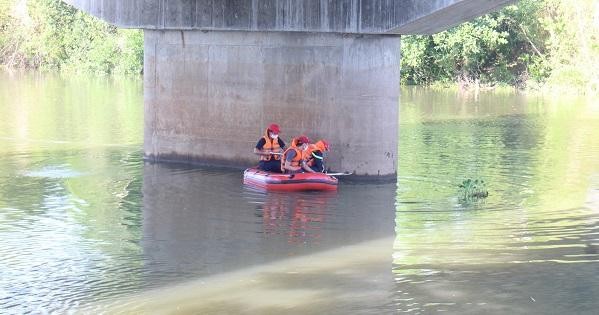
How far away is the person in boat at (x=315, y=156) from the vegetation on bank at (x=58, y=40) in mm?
42931

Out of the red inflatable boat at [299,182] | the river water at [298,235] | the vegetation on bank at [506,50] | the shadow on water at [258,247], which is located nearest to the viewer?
the shadow on water at [258,247]

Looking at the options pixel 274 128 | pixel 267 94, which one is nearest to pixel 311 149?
pixel 274 128

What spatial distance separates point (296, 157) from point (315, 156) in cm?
45

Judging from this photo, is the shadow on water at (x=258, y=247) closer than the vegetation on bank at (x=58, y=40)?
Yes

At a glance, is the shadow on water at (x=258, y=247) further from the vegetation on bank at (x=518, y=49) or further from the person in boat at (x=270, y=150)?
the vegetation on bank at (x=518, y=49)

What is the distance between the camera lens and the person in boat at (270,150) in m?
23.3

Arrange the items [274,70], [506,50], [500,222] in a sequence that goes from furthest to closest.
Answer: [506,50]
[274,70]
[500,222]

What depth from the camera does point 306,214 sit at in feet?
66.7

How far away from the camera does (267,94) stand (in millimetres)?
24938

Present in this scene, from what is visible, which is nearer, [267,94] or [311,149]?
[311,149]

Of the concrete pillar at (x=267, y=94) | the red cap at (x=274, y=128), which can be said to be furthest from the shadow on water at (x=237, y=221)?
the red cap at (x=274, y=128)

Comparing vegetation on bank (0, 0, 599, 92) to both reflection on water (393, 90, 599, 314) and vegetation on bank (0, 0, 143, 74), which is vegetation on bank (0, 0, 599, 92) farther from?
reflection on water (393, 90, 599, 314)

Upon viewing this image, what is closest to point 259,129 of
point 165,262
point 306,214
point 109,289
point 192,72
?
point 192,72

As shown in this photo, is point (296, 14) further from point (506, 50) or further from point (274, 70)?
point (506, 50)
